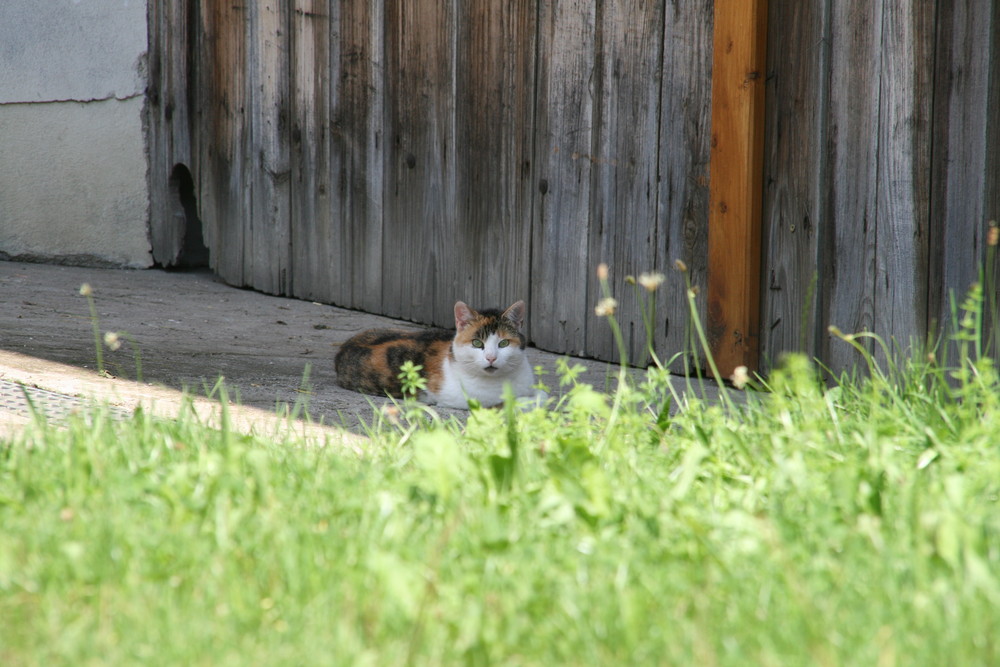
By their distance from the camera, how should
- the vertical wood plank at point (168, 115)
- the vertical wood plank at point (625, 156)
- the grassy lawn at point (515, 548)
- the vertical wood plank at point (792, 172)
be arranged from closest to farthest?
the grassy lawn at point (515, 548)
the vertical wood plank at point (792, 172)
the vertical wood plank at point (625, 156)
the vertical wood plank at point (168, 115)

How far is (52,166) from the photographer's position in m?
7.41

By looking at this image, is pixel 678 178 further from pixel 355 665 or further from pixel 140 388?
pixel 355 665

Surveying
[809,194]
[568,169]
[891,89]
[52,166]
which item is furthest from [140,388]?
[52,166]

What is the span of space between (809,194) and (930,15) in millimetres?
752

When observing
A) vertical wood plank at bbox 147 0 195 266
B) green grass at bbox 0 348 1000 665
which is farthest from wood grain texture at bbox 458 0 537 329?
green grass at bbox 0 348 1000 665

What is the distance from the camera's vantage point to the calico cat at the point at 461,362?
13.7 ft

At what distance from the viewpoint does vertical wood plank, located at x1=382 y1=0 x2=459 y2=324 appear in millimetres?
5434

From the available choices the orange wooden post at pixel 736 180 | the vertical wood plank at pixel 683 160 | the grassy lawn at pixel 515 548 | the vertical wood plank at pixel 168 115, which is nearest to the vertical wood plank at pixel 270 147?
the vertical wood plank at pixel 168 115

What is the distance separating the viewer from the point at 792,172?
4027mm

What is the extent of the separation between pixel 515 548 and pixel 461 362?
2478mm

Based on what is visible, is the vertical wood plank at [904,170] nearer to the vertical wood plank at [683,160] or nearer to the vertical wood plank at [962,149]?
the vertical wood plank at [962,149]

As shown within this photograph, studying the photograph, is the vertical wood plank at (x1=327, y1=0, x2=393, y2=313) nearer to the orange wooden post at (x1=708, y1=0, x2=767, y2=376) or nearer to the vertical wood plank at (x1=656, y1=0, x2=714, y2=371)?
the vertical wood plank at (x1=656, y1=0, x2=714, y2=371)

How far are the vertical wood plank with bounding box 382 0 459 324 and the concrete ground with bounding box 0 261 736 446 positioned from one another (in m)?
0.28

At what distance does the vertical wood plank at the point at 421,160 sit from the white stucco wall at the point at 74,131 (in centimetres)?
239
